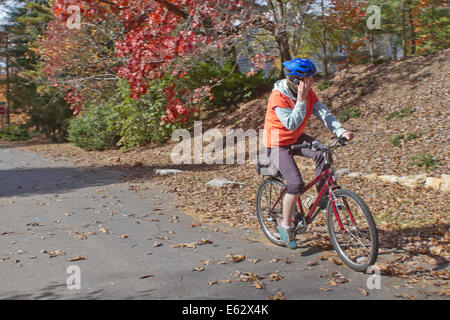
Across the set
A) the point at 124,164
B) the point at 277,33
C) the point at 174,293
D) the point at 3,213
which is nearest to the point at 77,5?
the point at 124,164

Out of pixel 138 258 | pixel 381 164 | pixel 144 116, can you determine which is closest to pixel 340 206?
pixel 138 258

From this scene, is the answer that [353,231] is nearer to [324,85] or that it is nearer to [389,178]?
[389,178]

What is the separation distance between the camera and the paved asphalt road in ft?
12.3

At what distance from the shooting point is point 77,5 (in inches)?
484

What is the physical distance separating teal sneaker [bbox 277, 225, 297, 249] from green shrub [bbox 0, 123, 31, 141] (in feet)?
97.8

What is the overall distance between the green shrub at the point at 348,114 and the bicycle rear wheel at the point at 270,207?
7972 millimetres

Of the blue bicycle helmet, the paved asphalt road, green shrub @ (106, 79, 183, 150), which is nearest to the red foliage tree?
green shrub @ (106, 79, 183, 150)

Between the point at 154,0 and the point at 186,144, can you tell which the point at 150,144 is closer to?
the point at 186,144

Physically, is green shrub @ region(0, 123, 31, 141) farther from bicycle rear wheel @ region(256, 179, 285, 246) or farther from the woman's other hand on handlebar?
the woman's other hand on handlebar

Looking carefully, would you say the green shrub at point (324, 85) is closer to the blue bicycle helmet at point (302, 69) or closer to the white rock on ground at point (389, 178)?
the white rock on ground at point (389, 178)

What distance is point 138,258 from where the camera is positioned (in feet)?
15.5

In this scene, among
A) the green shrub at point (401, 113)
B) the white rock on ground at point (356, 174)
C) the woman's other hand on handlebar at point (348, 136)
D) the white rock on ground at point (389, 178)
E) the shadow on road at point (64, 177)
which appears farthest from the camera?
the green shrub at point (401, 113)

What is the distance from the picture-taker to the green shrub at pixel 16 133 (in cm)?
3055

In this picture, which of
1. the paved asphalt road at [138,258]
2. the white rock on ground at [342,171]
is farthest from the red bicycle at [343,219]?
the white rock on ground at [342,171]
